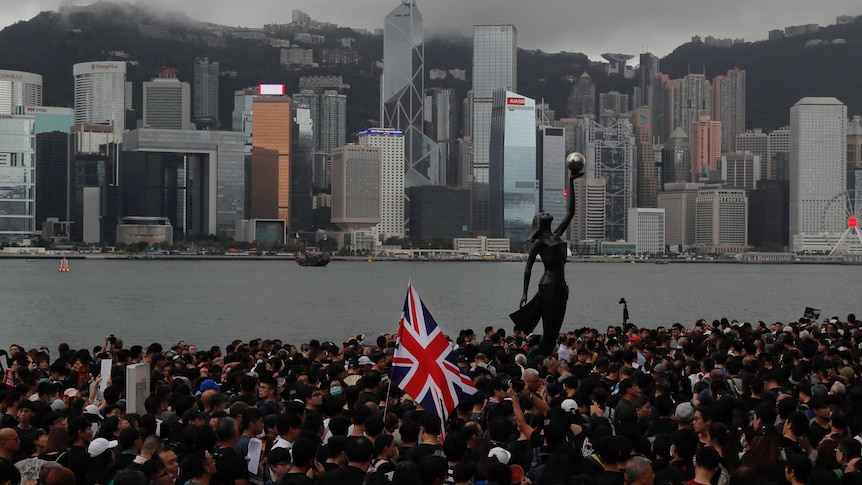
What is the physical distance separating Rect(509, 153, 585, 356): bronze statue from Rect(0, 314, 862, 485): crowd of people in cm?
269

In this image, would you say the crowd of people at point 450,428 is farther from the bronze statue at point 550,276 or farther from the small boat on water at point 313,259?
the small boat on water at point 313,259

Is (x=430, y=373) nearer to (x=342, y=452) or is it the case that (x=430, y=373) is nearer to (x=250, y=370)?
(x=342, y=452)

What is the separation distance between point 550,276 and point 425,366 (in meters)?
6.98

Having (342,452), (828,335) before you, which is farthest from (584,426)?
(828,335)

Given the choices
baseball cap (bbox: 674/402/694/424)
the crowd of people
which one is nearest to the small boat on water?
the crowd of people

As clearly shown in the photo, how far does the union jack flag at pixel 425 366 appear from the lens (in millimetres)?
10508

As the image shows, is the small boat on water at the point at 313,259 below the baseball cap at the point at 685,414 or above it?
below

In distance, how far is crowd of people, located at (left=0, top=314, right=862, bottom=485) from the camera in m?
8.12

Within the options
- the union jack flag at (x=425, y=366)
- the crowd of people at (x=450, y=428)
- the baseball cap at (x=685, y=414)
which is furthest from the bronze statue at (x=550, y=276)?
the baseball cap at (x=685, y=414)

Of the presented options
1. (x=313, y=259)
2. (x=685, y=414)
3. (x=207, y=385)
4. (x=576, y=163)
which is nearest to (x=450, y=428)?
(x=685, y=414)

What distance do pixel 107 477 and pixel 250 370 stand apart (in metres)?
6.00

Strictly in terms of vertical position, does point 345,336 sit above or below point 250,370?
below

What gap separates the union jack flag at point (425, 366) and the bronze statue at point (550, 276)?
614 cm

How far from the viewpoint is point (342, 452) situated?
8.51 m
